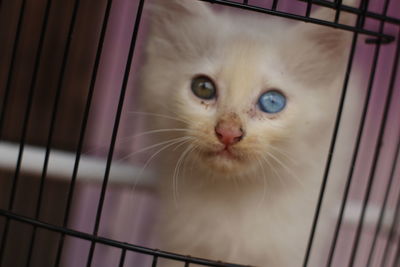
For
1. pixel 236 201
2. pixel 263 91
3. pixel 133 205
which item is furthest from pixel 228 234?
pixel 133 205

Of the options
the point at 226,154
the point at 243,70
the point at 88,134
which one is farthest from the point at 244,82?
the point at 88,134

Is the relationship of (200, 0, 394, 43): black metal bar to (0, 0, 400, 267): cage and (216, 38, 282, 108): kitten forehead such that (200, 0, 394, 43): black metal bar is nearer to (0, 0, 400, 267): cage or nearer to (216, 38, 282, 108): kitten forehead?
(216, 38, 282, 108): kitten forehead

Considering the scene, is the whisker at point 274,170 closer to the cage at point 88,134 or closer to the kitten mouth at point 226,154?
the kitten mouth at point 226,154

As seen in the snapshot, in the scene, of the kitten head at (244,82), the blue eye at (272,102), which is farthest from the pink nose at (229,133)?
the blue eye at (272,102)

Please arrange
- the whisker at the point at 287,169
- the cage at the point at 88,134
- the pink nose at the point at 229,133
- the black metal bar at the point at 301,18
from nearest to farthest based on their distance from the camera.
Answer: the black metal bar at the point at 301,18, the pink nose at the point at 229,133, the whisker at the point at 287,169, the cage at the point at 88,134

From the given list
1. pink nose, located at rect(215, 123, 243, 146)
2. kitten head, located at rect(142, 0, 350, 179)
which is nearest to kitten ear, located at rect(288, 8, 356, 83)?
kitten head, located at rect(142, 0, 350, 179)

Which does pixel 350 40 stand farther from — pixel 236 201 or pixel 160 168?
pixel 160 168

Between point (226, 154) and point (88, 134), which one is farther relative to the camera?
point (88, 134)

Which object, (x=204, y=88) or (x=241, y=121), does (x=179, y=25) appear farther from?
(x=241, y=121)
